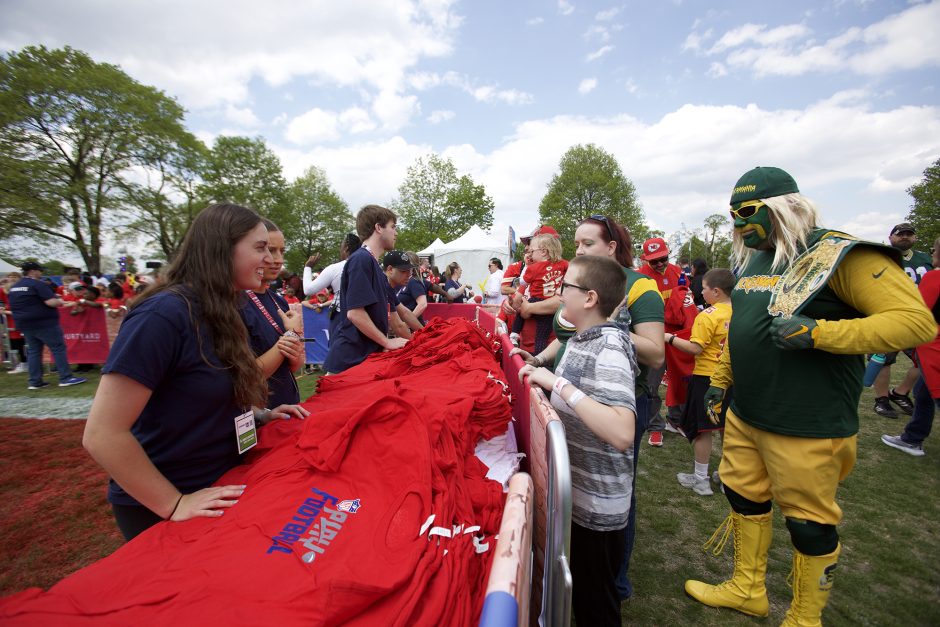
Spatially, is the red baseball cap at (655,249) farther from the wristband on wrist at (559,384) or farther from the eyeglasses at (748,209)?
the wristband on wrist at (559,384)

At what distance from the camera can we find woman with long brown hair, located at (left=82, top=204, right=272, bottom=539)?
1.29 metres

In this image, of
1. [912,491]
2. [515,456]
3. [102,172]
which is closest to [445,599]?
[515,456]

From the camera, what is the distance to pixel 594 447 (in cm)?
177

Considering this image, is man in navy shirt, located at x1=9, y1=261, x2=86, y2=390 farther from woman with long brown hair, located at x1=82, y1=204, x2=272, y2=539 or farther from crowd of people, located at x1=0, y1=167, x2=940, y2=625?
woman with long brown hair, located at x1=82, y1=204, x2=272, y2=539

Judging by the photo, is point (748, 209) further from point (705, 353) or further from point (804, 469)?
point (705, 353)

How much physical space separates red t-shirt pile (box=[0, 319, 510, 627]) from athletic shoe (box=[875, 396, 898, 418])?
7.39m

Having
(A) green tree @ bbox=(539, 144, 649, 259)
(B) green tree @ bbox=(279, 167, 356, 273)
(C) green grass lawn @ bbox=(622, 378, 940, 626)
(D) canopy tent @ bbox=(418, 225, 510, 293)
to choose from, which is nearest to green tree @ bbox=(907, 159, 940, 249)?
(A) green tree @ bbox=(539, 144, 649, 259)

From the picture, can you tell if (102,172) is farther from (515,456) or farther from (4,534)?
(515,456)

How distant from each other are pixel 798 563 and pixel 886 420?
221 inches

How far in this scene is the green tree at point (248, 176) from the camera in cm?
3691

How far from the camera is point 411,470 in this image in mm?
1440

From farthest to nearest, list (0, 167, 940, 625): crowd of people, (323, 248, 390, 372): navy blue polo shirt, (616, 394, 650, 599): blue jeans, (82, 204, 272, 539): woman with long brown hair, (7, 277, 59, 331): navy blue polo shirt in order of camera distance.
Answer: (7, 277, 59, 331): navy blue polo shirt, (323, 248, 390, 372): navy blue polo shirt, (616, 394, 650, 599): blue jeans, (0, 167, 940, 625): crowd of people, (82, 204, 272, 539): woman with long brown hair

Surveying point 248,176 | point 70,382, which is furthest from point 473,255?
point 248,176

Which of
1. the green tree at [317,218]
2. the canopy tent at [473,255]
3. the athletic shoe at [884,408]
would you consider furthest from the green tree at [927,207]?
the green tree at [317,218]
